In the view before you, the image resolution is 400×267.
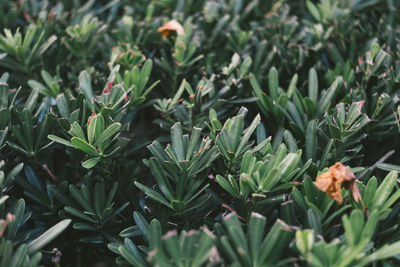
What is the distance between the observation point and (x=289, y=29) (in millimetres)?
1868

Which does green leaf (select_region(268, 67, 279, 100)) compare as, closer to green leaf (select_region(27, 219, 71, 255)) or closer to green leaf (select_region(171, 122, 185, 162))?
green leaf (select_region(171, 122, 185, 162))

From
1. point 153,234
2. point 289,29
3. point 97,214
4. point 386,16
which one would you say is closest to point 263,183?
point 153,234

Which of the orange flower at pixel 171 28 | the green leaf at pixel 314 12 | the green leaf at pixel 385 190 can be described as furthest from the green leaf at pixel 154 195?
the green leaf at pixel 314 12

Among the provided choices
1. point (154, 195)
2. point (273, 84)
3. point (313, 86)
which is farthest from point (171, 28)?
point (154, 195)

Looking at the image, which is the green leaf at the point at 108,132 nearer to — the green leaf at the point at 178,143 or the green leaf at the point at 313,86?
the green leaf at the point at 178,143

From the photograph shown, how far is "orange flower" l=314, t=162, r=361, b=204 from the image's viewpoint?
3.43 ft

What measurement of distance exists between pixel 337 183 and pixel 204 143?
358 mm

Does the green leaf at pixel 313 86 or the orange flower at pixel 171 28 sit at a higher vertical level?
the orange flower at pixel 171 28

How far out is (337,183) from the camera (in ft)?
3.43

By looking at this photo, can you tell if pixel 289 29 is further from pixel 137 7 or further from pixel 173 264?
pixel 173 264

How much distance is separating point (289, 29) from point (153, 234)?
3.85 ft

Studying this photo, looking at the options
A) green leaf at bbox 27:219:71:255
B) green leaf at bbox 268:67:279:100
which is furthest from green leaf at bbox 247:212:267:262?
green leaf at bbox 268:67:279:100

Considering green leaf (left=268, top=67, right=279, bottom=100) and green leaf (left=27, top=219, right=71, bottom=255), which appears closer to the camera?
green leaf (left=27, top=219, right=71, bottom=255)

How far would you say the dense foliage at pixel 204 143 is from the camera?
40.6 inches
